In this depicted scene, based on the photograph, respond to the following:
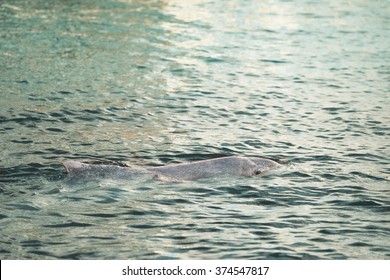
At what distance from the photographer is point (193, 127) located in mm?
20422

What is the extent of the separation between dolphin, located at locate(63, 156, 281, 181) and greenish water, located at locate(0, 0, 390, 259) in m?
0.26

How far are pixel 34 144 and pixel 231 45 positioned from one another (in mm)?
14948

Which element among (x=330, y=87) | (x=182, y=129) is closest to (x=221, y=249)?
(x=182, y=129)

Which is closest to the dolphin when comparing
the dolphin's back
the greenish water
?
the dolphin's back

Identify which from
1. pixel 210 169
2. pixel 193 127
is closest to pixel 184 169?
pixel 210 169

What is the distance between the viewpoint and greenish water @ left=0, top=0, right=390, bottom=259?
13391mm

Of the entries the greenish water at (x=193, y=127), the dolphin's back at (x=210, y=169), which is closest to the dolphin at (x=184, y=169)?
the dolphin's back at (x=210, y=169)

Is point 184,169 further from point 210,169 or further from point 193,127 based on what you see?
point 193,127

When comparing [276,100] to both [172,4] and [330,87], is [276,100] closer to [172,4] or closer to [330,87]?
[330,87]

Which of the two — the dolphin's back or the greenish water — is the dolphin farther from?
the greenish water

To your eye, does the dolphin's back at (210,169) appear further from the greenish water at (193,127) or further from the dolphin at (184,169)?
the greenish water at (193,127)

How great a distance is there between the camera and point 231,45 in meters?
31.8

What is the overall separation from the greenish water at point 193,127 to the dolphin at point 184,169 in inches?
10.4

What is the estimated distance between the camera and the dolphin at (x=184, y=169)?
50.9 feet
